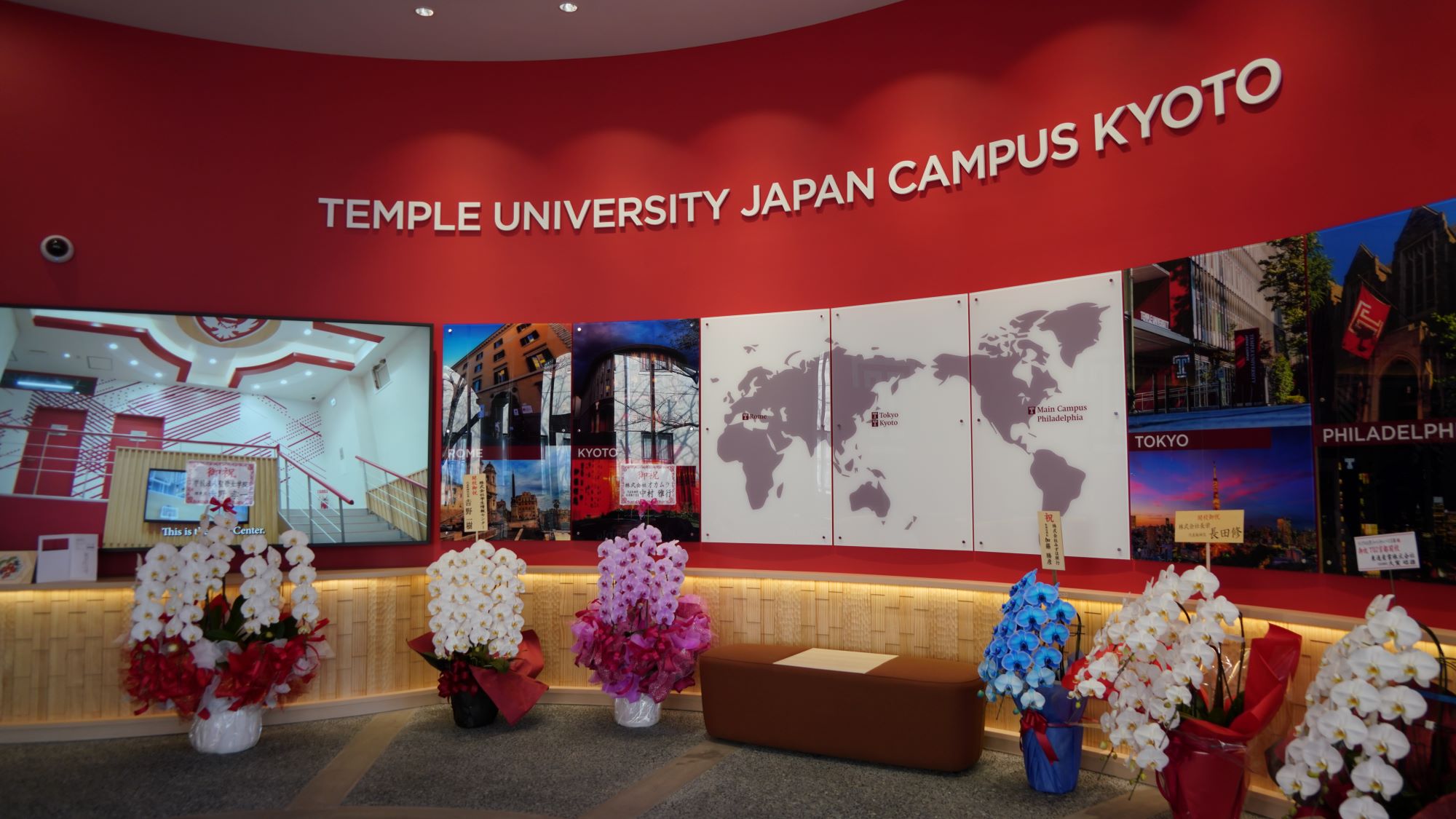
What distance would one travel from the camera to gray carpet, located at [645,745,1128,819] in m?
3.46

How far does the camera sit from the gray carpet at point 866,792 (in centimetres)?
346

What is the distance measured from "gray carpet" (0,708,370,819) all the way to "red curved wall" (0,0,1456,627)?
976mm

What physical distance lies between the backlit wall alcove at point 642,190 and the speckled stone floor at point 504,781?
63 cm

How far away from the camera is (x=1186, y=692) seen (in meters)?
2.78

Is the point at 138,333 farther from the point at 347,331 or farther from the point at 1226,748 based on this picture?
the point at 1226,748

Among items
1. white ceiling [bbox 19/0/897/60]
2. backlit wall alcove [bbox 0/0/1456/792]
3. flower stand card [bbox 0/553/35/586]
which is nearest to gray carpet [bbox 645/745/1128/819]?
backlit wall alcove [bbox 0/0/1456/792]

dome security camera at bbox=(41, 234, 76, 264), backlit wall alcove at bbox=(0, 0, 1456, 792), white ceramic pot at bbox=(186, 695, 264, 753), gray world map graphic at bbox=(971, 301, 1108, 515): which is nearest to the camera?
backlit wall alcove at bbox=(0, 0, 1456, 792)

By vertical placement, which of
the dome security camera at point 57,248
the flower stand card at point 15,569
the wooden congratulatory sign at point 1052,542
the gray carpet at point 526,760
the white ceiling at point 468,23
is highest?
the white ceiling at point 468,23

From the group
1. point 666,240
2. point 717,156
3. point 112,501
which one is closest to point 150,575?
point 112,501

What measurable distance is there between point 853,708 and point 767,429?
1.64 m

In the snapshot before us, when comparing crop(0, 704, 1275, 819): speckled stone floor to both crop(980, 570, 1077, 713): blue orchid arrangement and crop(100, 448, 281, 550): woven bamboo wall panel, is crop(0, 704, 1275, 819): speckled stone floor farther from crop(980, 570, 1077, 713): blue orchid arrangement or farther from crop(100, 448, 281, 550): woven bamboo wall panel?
crop(100, 448, 281, 550): woven bamboo wall panel

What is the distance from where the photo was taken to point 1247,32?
3.70 metres

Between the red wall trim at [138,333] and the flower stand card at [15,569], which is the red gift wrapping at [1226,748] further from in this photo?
the flower stand card at [15,569]

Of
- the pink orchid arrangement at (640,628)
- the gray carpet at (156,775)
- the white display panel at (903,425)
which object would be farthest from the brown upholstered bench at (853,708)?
the gray carpet at (156,775)
